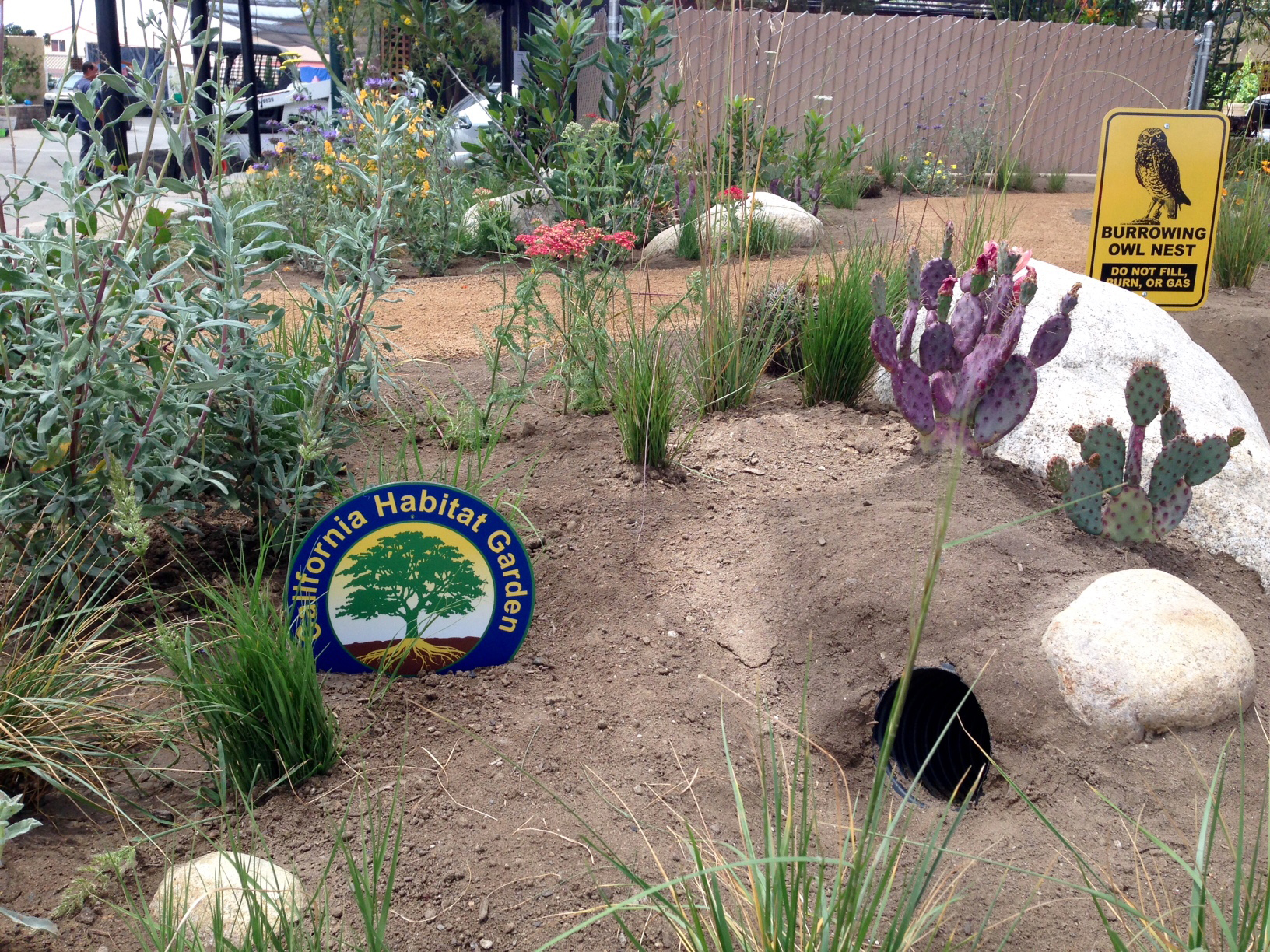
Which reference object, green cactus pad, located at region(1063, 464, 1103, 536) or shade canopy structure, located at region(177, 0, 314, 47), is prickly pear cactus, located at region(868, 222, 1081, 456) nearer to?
green cactus pad, located at region(1063, 464, 1103, 536)

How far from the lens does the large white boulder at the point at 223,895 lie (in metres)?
1.49

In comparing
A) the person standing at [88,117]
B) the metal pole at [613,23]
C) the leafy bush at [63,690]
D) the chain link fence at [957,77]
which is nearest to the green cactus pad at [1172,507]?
the leafy bush at [63,690]

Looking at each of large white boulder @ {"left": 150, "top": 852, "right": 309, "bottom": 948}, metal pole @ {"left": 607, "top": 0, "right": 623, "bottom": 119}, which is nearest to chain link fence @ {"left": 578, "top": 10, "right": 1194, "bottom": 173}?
metal pole @ {"left": 607, "top": 0, "right": 623, "bottom": 119}

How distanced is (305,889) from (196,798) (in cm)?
32

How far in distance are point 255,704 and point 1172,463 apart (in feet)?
7.62

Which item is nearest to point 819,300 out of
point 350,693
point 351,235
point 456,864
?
point 351,235

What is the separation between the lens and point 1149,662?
2168mm

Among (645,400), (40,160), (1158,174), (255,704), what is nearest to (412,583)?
(255,704)

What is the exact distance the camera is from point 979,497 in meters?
2.96

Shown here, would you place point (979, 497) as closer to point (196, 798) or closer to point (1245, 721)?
point (1245, 721)

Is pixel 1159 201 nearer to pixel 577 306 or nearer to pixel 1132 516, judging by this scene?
pixel 1132 516

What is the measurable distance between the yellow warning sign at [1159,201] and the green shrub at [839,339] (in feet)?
4.04

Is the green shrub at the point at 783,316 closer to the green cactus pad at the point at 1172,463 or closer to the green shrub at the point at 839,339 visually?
the green shrub at the point at 839,339

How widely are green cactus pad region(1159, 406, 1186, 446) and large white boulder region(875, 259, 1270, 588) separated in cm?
26
